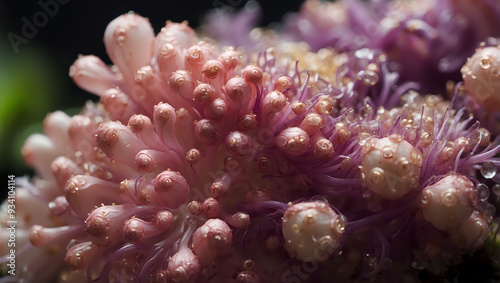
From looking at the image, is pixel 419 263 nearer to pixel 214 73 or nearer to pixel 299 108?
pixel 299 108

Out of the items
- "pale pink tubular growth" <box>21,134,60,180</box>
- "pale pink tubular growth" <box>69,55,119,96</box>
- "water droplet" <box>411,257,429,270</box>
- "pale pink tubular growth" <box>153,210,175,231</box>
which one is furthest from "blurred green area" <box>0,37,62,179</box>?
"water droplet" <box>411,257,429,270</box>

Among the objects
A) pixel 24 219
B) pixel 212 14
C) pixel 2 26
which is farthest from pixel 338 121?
pixel 2 26

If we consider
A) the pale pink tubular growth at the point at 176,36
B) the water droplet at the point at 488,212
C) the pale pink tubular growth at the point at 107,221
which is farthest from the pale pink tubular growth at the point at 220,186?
the water droplet at the point at 488,212

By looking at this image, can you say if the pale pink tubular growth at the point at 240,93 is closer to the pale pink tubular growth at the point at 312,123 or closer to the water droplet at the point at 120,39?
the pale pink tubular growth at the point at 312,123

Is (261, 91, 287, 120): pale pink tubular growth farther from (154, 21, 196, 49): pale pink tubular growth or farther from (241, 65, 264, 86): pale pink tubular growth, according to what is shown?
(154, 21, 196, 49): pale pink tubular growth

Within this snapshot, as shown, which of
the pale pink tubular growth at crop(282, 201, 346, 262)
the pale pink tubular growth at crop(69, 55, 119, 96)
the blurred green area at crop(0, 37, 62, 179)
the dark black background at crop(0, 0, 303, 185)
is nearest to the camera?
the pale pink tubular growth at crop(282, 201, 346, 262)
